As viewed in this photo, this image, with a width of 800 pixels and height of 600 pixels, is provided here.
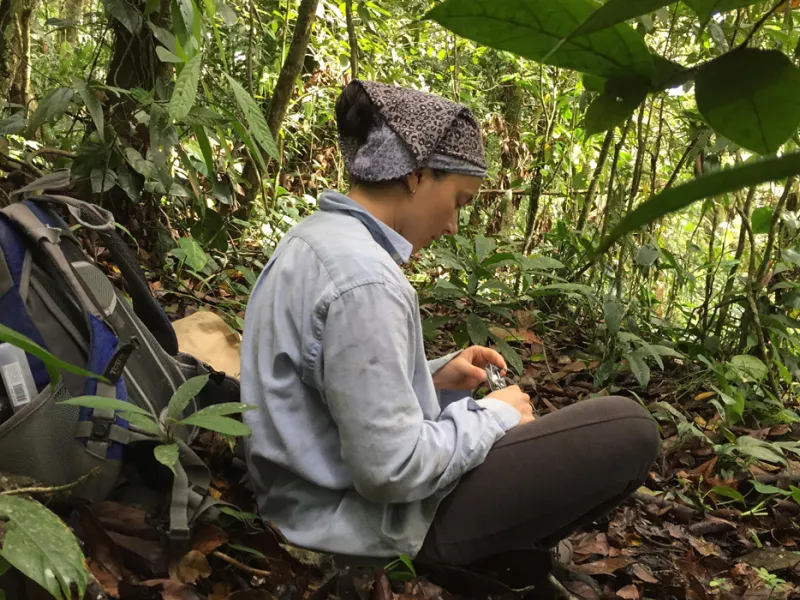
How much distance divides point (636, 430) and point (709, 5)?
4.13 ft

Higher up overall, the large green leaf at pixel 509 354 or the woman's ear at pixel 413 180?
the woman's ear at pixel 413 180

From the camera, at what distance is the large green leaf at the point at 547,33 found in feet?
1.32

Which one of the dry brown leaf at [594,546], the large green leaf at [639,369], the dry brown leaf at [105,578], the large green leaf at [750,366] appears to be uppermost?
the dry brown leaf at [105,578]

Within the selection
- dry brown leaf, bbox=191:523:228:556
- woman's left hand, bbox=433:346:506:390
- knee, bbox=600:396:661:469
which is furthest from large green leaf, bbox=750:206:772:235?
dry brown leaf, bbox=191:523:228:556

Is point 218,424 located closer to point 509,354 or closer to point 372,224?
point 372,224

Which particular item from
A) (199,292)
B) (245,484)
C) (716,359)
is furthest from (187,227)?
(716,359)

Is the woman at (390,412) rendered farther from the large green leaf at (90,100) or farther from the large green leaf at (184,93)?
the large green leaf at (90,100)

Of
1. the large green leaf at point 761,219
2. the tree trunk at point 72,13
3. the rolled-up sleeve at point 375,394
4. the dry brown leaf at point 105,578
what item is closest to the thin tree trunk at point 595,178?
the large green leaf at point 761,219

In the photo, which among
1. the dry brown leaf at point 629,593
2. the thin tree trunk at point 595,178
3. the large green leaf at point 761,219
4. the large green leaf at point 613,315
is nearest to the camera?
the dry brown leaf at point 629,593

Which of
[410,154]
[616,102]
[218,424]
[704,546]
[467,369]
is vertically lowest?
[704,546]

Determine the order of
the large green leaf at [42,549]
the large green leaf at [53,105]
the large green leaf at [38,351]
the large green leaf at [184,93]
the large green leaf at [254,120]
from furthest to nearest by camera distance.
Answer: the large green leaf at [53,105] < the large green leaf at [254,120] < the large green leaf at [184,93] < the large green leaf at [42,549] < the large green leaf at [38,351]

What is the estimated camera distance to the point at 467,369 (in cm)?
185

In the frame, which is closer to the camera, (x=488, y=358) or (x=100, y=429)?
(x=100, y=429)

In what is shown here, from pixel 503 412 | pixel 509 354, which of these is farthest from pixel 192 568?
pixel 509 354
